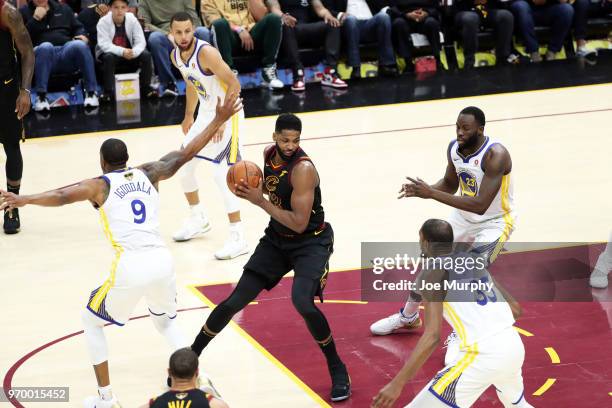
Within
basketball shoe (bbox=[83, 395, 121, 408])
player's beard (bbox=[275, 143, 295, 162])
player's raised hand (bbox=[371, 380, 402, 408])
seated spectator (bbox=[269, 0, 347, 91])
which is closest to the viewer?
player's raised hand (bbox=[371, 380, 402, 408])

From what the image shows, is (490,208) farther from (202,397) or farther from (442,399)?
(202,397)

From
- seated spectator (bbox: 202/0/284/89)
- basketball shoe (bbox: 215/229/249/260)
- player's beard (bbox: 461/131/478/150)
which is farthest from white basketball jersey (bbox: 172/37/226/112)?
seated spectator (bbox: 202/0/284/89)

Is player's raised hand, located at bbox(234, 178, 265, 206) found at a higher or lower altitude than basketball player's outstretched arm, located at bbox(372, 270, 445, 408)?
higher

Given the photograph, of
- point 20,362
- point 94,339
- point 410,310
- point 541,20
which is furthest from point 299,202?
point 541,20

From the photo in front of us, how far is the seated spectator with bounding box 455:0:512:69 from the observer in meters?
16.1

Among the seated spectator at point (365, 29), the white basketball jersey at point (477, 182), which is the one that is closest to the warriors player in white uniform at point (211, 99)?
the white basketball jersey at point (477, 182)

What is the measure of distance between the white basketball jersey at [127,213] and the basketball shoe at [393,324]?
1798 millimetres

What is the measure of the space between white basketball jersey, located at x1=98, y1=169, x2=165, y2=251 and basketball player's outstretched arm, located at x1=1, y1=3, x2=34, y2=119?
12.1 feet

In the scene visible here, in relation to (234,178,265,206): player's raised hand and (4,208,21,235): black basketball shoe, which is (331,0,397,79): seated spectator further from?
(234,178,265,206): player's raised hand

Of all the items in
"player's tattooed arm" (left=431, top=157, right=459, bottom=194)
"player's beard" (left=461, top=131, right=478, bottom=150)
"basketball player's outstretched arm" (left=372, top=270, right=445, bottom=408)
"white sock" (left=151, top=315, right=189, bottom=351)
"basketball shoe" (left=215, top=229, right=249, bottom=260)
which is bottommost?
"basketball shoe" (left=215, top=229, right=249, bottom=260)

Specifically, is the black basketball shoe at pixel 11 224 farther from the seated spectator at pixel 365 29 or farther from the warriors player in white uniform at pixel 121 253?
the seated spectator at pixel 365 29

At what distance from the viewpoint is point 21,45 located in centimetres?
906

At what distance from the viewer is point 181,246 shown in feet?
29.4

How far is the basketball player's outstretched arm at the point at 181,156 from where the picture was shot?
5.93 metres
